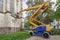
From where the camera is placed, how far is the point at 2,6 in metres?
27.9

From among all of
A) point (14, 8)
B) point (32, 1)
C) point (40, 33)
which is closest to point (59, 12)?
point (14, 8)

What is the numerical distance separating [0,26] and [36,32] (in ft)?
16.3

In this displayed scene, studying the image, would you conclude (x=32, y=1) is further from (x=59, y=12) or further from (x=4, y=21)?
(x=4, y=21)

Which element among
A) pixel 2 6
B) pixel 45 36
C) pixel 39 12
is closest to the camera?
pixel 45 36

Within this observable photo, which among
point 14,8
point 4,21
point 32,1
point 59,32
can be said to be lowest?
point 59,32

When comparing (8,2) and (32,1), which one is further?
(32,1)

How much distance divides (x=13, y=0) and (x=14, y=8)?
4.79 ft

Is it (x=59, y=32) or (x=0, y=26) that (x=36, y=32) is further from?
(x=59, y=32)

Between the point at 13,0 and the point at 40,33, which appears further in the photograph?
the point at 13,0

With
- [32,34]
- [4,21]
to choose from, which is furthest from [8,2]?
[32,34]

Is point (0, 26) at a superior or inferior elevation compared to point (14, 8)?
inferior

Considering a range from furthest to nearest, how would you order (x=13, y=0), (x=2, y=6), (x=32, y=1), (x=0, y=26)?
(x=32, y=1), (x=13, y=0), (x=2, y=6), (x=0, y=26)

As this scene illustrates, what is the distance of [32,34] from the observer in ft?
77.4

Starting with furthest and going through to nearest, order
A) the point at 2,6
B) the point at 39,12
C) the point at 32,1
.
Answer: the point at 32,1, the point at 2,6, the point at 39,12
